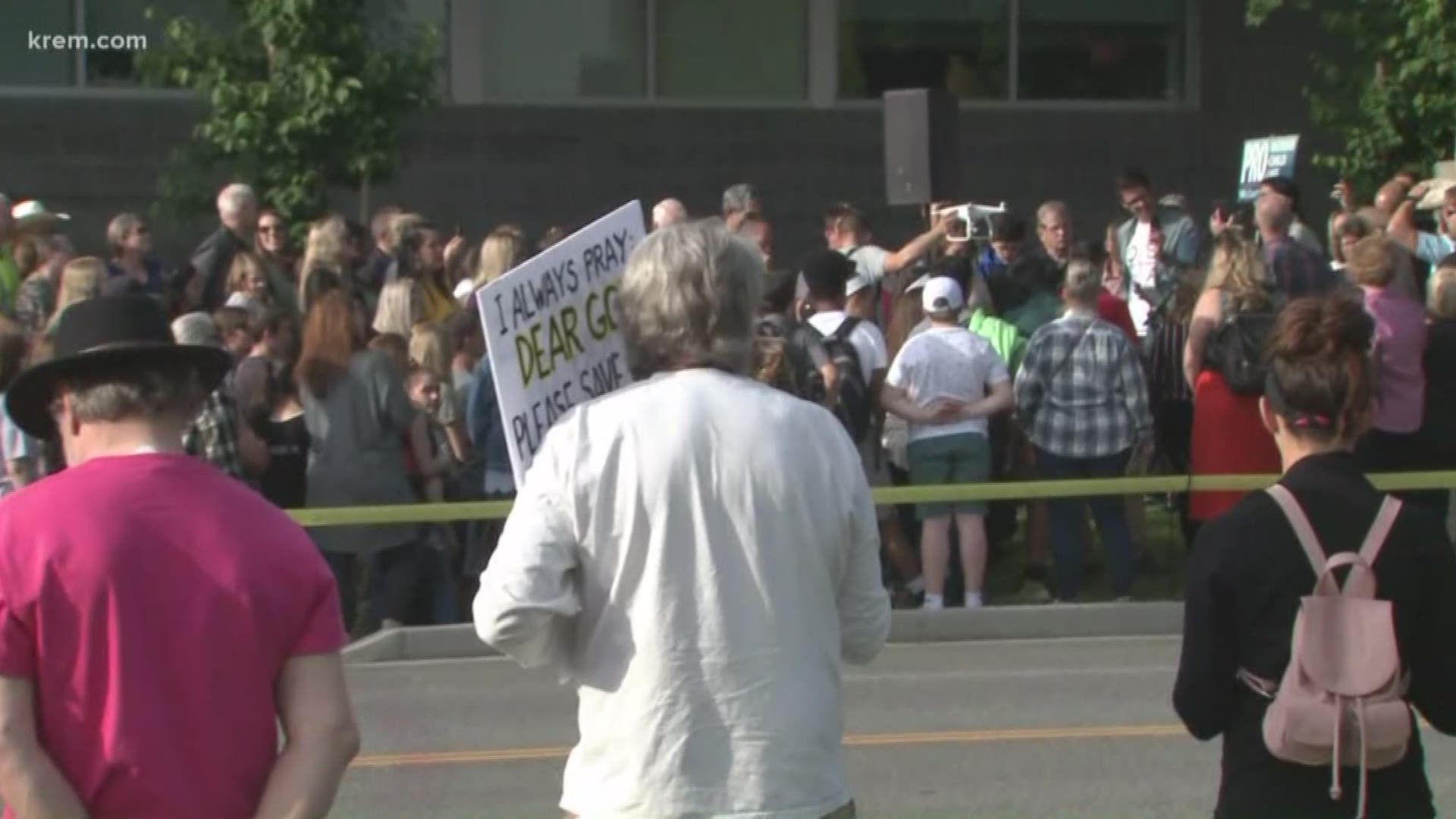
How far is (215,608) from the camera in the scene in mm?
3562

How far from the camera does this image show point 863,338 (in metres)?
13.1

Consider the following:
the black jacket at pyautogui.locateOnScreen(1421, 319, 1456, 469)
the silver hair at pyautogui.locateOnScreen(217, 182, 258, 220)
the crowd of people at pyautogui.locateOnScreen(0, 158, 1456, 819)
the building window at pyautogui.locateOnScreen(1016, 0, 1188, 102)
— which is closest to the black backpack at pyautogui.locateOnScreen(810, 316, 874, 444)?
the black jacket at pyautogui.locateOnScreen(1421, 319, 1456, 469)

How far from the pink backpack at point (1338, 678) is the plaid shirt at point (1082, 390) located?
8624mm

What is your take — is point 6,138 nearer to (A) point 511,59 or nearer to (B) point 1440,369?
(A) point 511,59

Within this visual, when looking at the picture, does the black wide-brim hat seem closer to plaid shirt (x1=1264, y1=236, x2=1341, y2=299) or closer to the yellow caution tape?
the yellow caution tape

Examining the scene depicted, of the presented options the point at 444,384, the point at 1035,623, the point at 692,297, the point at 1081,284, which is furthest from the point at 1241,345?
the point at 692,297

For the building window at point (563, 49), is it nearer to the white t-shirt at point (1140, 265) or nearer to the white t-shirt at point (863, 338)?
the white t-shirt at point (1140, 265)

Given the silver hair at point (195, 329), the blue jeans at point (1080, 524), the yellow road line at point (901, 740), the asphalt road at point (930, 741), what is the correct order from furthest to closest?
1. the blue jeans at point (1080, 524)
2. the silver hair at point (195, 329)
3. the yellow road line at point (901, 740)
4. the asphalt road at point (930, 741)

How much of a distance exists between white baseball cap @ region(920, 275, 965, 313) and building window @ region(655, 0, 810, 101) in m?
11.0

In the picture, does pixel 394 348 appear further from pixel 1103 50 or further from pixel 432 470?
pixel 1103 50

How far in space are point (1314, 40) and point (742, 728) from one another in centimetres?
2109

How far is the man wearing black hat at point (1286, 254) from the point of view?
13.8m

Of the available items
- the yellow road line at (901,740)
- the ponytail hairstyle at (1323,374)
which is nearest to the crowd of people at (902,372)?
the yellow road line at (901,740)

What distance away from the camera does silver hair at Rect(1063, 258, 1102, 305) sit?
12.9 m
